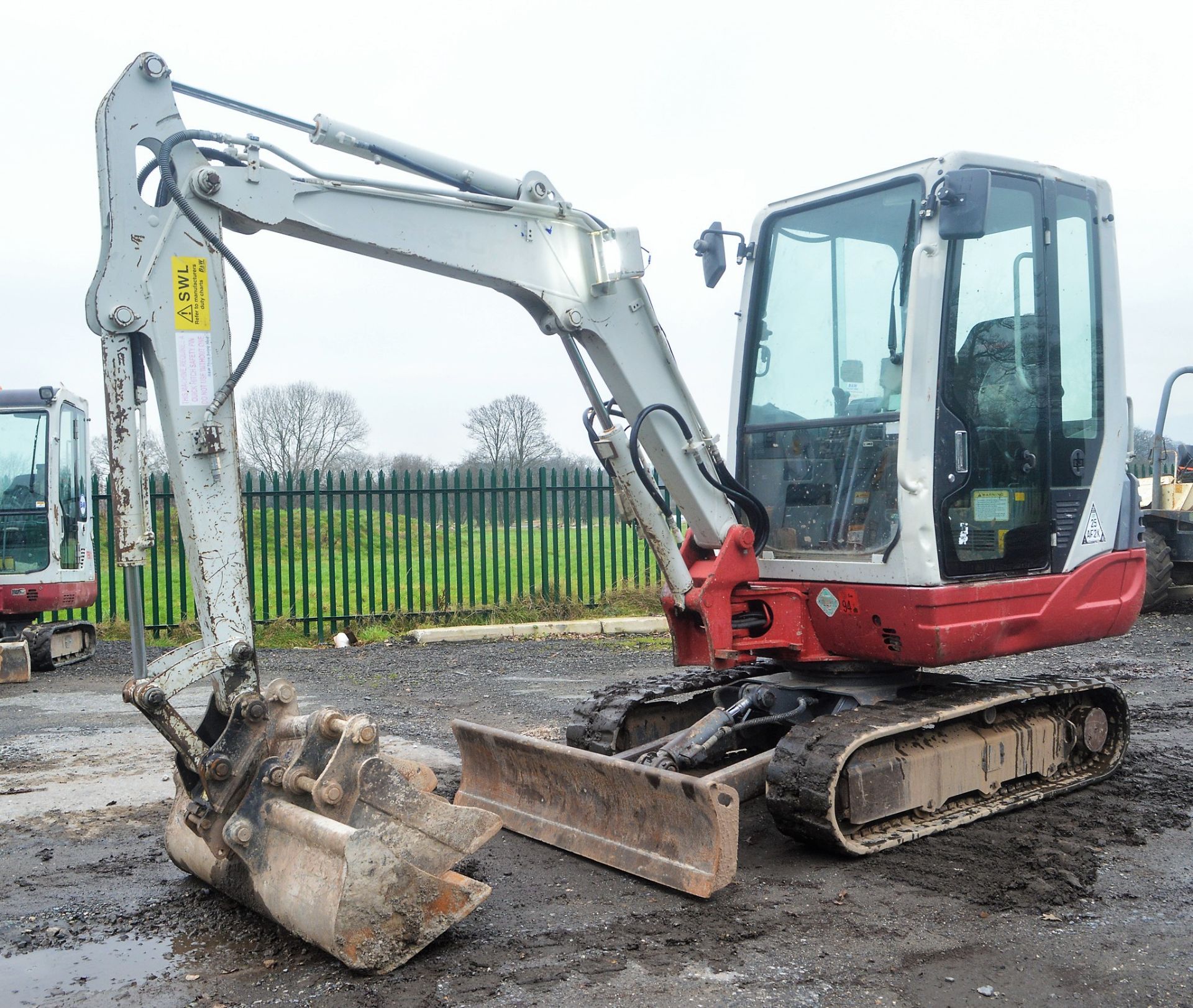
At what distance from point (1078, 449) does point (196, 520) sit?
417cm

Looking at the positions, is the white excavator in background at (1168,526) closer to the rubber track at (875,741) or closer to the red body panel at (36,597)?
the rubber track at (875,741)

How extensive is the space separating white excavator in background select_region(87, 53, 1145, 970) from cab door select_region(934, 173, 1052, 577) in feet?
0.05

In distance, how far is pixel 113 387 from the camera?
4164 millimetres

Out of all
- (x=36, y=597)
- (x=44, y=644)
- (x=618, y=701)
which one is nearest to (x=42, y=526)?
(x=36, y=597)

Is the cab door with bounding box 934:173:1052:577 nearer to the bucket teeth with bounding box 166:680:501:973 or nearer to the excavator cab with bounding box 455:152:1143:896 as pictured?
the excavator cab with bounding box 455:152:1143:896

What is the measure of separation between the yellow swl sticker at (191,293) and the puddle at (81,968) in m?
2.27

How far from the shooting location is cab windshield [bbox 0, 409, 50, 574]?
11.8 metres

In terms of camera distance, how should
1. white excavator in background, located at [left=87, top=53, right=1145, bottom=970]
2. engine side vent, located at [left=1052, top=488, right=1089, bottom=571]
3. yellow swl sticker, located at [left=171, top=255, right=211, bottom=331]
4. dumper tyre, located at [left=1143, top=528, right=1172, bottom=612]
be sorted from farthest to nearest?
1. dumper tyre, located at [left=1143, top=528, right=1172, bottom=612]
2. engine side vent, located at [left=1052, top=488, right=1089, bottom=571]
3. yellow swl sticker, located at [left=171, top=255, right=211, bottom=331]
4. white excavator in background, located at [left=87, top=53, right=1145, bottom=970]

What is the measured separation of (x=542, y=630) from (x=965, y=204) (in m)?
8.92

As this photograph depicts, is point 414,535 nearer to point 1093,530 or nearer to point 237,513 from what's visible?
point 1093,530

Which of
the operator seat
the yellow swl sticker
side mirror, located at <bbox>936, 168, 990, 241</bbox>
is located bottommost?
the operator seat

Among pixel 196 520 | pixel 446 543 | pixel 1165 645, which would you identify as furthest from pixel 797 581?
pixel 446 543

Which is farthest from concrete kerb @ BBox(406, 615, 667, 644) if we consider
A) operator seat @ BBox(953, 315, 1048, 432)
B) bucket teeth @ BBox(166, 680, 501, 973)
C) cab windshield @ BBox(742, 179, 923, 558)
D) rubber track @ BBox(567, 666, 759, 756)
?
bucket teeth @ BBox(166, 680, 501, 973)

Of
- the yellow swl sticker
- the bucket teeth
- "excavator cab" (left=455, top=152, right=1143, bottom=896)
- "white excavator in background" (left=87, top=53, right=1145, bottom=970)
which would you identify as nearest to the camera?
the bucket teeth
